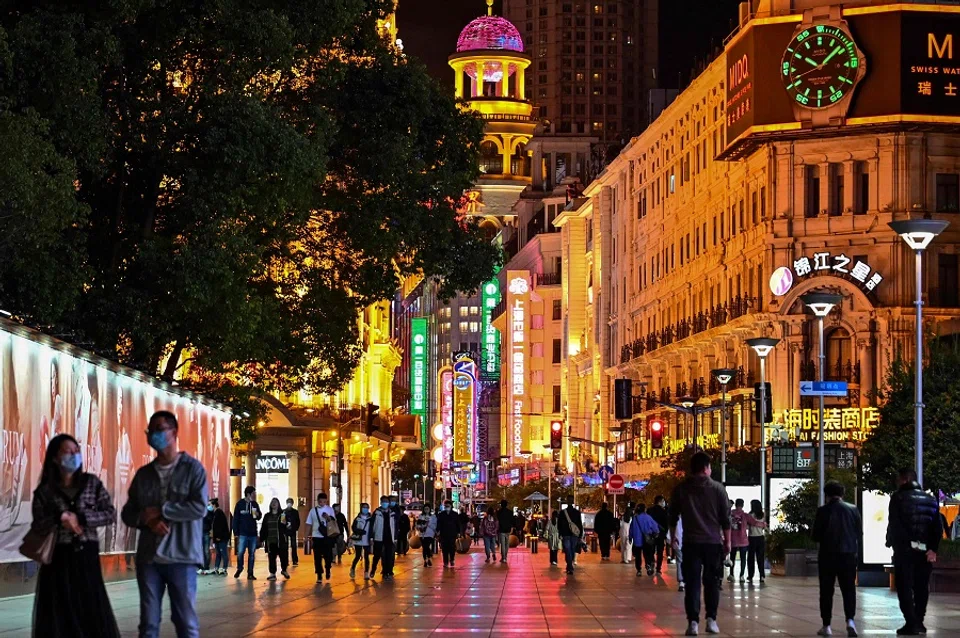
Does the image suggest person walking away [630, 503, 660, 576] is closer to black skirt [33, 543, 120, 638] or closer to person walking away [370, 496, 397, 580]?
person walking away [370, 496, 397, 580]

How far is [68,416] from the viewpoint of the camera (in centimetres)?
2772

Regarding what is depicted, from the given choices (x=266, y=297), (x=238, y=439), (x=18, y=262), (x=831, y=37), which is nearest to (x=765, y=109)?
(x=831, y=37)

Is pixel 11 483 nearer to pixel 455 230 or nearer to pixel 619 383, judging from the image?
pixel 455 230

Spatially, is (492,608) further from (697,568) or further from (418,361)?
(418,361)

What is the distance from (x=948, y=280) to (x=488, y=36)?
11908 centimetres

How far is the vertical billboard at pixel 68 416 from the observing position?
24672mm

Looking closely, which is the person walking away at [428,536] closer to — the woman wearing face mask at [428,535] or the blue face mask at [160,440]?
the woman wearing face mask at [428,535]

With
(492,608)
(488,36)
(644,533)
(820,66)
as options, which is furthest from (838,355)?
(488,36)

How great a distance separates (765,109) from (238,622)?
5615cm

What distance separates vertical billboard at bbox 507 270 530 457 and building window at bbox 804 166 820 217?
8215 centimetres

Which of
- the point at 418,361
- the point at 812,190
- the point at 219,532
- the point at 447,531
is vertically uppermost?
the point at 812,190

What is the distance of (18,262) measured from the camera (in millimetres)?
26734

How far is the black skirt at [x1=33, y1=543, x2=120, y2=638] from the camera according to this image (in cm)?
1321

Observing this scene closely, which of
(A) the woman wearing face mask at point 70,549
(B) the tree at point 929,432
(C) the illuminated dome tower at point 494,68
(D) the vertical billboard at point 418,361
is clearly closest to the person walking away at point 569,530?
(B) the tree at point 929,432
